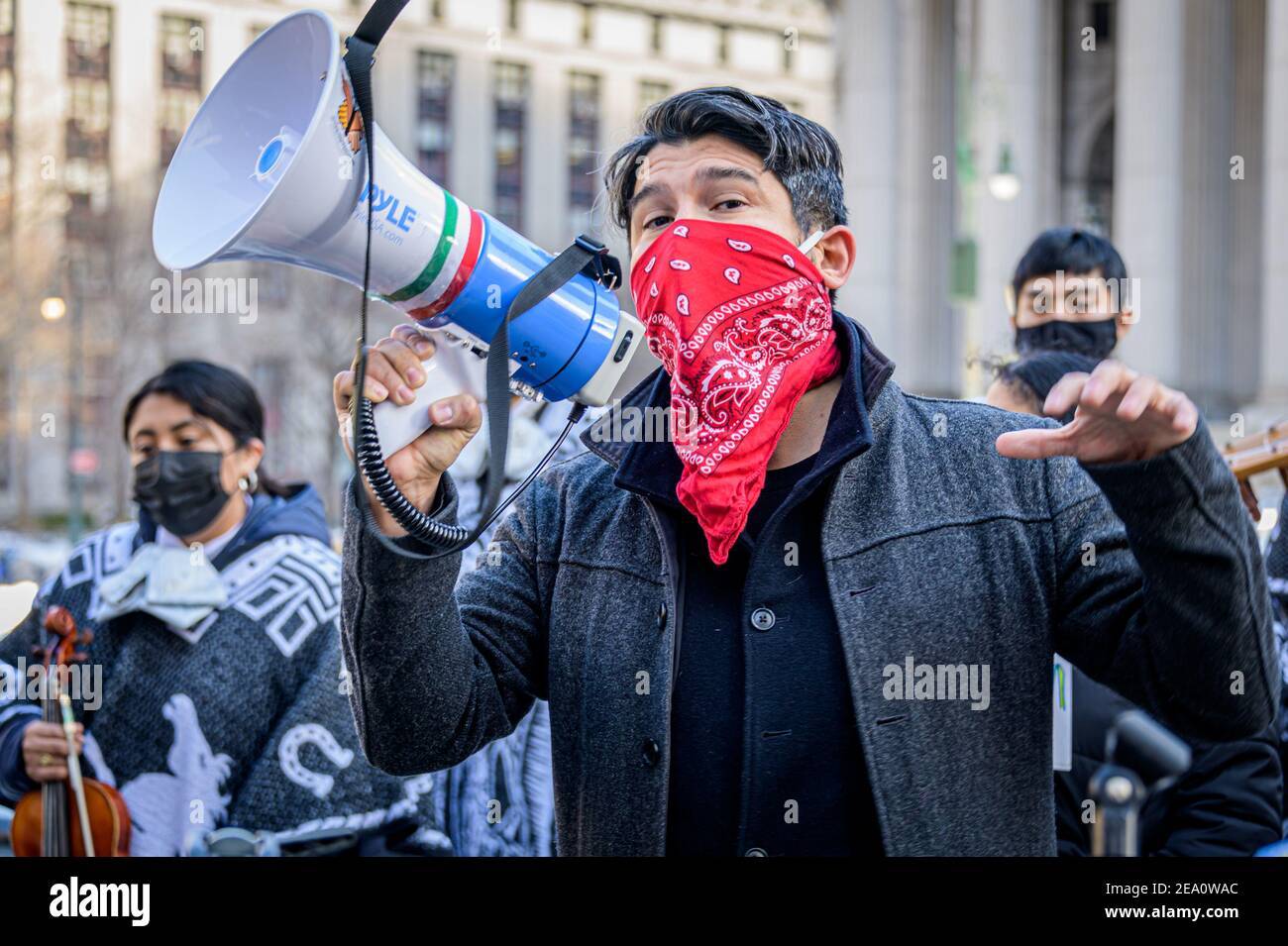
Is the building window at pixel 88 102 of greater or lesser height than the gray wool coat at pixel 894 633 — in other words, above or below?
above

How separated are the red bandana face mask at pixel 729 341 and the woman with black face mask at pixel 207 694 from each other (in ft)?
6.36

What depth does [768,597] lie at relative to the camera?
233 cm

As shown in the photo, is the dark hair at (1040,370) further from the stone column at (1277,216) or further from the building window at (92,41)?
the building window at (92,41)

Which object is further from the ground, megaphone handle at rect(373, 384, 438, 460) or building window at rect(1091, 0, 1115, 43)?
building window at rect(1091, 0, 1115, 43)

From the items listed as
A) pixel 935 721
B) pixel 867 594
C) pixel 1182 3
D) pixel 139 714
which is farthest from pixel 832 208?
pixel 1182 3

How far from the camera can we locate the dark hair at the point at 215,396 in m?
4.77

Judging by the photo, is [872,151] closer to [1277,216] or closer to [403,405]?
[1277,216]

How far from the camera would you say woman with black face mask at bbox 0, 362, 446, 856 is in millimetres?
3963

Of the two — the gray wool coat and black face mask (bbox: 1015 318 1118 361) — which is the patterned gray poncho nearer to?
the gray wool coat

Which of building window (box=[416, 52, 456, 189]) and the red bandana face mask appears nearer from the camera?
the red bandana face mask

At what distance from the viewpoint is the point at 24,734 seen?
159 inches

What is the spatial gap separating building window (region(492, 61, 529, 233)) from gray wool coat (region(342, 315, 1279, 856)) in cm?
5921

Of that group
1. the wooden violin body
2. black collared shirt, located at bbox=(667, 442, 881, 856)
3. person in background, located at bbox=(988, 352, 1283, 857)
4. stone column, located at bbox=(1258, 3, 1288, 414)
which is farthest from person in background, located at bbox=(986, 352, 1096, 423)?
stone column, located at bbox=(1258, 3, 1288, 414)

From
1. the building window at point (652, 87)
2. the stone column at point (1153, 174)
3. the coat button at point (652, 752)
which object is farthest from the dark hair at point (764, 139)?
the building window at point (652, 87)
